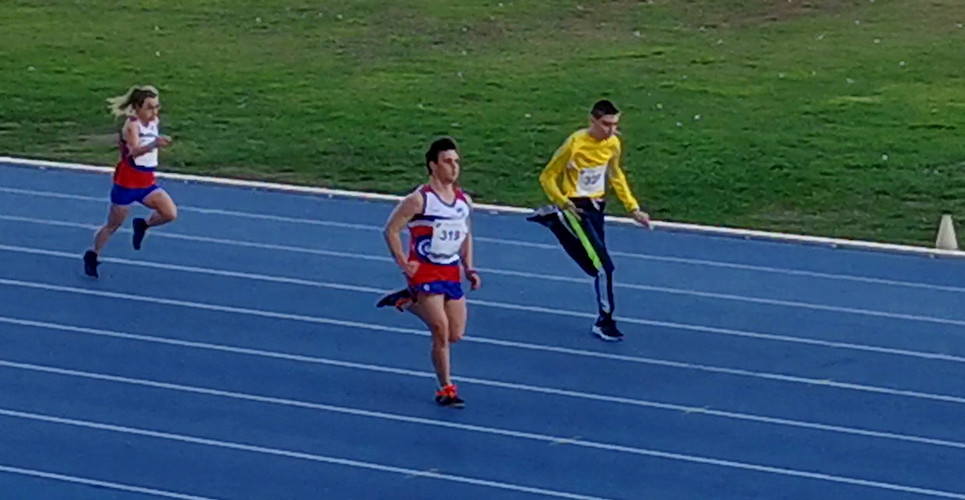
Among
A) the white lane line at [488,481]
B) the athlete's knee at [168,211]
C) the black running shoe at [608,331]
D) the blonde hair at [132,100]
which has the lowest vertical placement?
the white lane line at [488,481]

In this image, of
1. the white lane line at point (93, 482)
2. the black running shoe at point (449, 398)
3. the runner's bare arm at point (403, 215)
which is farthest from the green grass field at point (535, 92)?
the white lane line at point (93, 482)

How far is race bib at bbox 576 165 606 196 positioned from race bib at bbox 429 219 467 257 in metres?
1.53

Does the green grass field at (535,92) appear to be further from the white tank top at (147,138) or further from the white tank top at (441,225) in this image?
the white tank top at (441,225)

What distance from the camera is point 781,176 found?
50.2 ft

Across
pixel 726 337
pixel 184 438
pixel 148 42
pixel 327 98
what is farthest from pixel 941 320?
pixel 148 42

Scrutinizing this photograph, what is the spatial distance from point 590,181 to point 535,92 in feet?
25.9

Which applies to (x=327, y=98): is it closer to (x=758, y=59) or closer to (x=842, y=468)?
(x=758, y=59)

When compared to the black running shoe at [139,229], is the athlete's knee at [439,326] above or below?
below

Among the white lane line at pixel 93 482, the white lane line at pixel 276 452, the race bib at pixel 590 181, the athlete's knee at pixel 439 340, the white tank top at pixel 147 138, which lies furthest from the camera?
the white tank top at pixel 147 138

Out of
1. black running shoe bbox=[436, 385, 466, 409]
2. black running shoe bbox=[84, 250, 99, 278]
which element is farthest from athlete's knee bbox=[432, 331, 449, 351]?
black running shoe bbox=[84, 250, 99, 278]

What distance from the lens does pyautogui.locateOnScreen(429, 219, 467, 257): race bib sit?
8984 mm

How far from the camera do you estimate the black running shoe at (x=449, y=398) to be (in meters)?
9.47

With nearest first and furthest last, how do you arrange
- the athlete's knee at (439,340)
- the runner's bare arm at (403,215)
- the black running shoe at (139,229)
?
the runner's bare arm at (403,215), the athlete's knee at (439,340), the black running shoe at (139,229)

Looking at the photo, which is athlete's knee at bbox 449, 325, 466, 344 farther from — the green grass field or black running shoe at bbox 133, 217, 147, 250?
the green grass field
